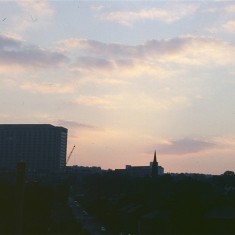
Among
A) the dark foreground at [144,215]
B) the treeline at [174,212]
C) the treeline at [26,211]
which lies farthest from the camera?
the treeline at [174,212]

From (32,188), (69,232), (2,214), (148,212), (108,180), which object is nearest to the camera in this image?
(2,214)

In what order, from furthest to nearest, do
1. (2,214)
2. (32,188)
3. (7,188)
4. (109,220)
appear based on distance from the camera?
(109,220) < (32,188) < (7,188) < (2,214)

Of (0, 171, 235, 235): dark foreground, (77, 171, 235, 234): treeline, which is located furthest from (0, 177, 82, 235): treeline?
(77, 171, 235, 234): treeline

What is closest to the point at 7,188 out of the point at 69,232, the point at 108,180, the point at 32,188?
the point at 32,188

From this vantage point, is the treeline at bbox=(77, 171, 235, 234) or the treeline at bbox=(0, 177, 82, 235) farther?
the treeline at bbox=(77, 171, 235, 234)

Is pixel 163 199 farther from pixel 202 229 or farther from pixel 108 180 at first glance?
pixel 108 180

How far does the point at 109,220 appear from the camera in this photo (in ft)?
288

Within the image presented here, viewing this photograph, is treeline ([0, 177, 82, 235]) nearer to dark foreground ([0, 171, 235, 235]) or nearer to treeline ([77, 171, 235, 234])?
dark foreground ([0, 171, 235, 235])

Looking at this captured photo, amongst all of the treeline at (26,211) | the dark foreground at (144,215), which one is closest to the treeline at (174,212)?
the dark foreground at (144,215)

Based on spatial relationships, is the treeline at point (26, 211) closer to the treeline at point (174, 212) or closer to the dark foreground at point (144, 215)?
the dark foreground at point (144, 215)

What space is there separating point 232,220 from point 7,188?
2664 cm

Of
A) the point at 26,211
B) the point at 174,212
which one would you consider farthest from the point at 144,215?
the point at 26,211

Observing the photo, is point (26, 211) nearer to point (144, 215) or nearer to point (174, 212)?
point (174, 212)

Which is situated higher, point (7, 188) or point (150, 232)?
point (7, 188)
